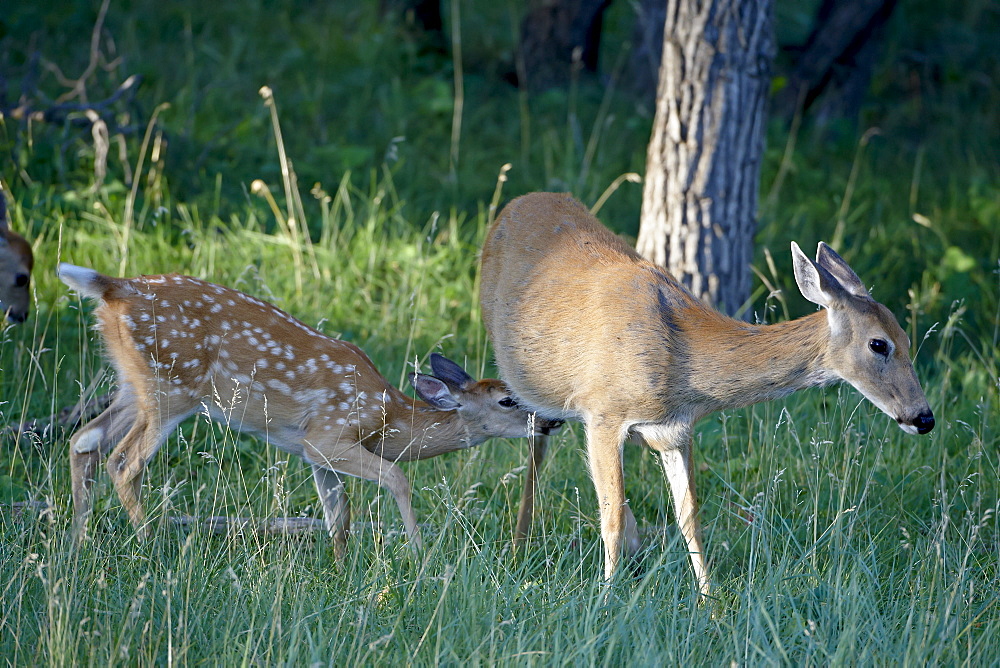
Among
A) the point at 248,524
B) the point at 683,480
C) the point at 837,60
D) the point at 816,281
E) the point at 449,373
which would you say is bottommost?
the point at 248,524

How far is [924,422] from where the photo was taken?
370 centimetres

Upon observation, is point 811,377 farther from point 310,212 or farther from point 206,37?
point 206,37

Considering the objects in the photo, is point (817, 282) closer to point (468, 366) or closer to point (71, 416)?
point (468, 366)

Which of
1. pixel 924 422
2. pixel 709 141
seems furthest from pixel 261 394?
pixel 709 141

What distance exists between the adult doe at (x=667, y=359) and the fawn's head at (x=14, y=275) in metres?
2.48

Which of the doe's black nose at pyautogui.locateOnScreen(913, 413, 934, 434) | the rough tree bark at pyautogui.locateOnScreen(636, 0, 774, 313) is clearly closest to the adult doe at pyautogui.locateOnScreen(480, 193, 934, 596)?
the doe's black nose at pyautogui.locateOnScreen(913, 413, 934, 434)

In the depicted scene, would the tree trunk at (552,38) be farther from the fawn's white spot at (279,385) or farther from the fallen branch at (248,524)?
the fallen branch at (248,524)

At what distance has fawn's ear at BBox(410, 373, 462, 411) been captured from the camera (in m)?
4.52

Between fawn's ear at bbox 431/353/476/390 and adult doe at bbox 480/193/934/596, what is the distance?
7.2 inches

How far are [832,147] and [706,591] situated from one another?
5860mm

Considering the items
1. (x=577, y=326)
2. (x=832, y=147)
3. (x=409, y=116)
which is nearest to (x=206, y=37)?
(x=409, y=116)

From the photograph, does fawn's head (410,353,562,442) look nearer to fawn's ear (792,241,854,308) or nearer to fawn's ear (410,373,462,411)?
fawn's ear (410,373,462,411)

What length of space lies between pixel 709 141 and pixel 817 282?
2028 millimetres

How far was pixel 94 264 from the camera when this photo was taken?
5941 millimetres
